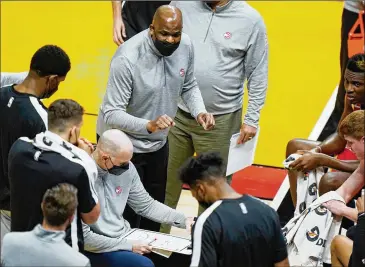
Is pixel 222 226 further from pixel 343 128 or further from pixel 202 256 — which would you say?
pixel 343 128

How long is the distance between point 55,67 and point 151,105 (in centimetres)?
86

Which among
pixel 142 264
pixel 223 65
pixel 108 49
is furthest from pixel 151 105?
pixel 108 49

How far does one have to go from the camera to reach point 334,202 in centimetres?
600

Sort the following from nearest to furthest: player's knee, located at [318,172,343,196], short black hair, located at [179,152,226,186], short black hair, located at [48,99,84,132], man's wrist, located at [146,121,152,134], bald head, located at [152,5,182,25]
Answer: short black hair, located at [179,152,226,186] < short black hair, located at [48,99,84,132] < man's wrist, located at [146,121,152,134] < bald head, located at [152,5,182,25] < player's knee, located at [318,172,343,196]

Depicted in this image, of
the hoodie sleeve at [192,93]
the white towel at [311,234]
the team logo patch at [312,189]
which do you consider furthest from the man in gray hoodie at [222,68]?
the white towel at [311,234]

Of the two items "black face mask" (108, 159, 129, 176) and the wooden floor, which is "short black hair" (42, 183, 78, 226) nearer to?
"black face mask" (108, 159, 129, 176)

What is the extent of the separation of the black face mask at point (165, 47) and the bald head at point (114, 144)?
33.1 inches

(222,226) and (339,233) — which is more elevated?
(222,226)

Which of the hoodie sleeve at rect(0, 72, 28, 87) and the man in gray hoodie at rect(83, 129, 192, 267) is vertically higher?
the hoodie sleeve at rect(0, 72, 28, 87)

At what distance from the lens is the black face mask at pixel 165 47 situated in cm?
597

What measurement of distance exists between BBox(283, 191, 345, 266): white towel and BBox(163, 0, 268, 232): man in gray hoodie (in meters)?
0.87

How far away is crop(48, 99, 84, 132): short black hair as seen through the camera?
4.96 m

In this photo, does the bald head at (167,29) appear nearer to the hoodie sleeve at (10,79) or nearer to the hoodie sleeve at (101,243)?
the hoodie sleeve at (10,79)

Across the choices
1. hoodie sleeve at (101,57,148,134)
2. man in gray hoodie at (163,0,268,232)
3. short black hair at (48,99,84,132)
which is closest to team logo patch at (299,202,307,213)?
man in gray hoodie at (163,0,268,232)
